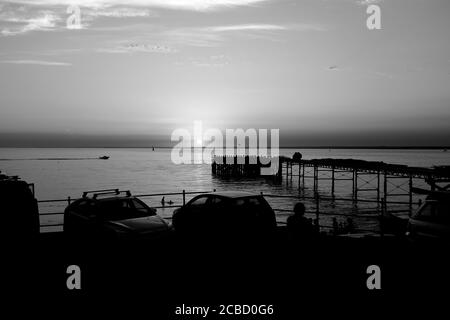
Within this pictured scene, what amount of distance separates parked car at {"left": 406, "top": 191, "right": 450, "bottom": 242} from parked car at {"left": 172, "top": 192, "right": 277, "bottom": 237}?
12.0 feet

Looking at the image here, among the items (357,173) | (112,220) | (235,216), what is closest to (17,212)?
(112,220)

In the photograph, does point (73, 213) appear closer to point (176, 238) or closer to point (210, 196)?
point (176, 238)

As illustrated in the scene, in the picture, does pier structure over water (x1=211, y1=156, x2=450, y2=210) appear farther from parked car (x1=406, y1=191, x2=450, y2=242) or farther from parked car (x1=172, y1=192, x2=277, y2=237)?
parked car (x1=172, y1=192, x2=277, y2=237)

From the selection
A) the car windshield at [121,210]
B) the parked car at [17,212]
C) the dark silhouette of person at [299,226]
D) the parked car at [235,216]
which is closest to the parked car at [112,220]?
the car windshield at [121,210]

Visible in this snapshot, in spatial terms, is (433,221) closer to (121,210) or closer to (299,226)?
(299,226)

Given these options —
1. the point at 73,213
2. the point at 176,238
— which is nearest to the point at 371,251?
the point at 176,238

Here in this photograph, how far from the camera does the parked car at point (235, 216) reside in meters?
10.8

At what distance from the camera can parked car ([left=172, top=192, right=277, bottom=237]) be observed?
35.4 feet

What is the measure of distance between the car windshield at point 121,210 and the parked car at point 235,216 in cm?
185

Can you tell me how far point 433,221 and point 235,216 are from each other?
16.0 feet

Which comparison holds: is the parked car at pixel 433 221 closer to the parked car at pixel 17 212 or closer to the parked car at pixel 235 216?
the parked car at pixel 235 216
